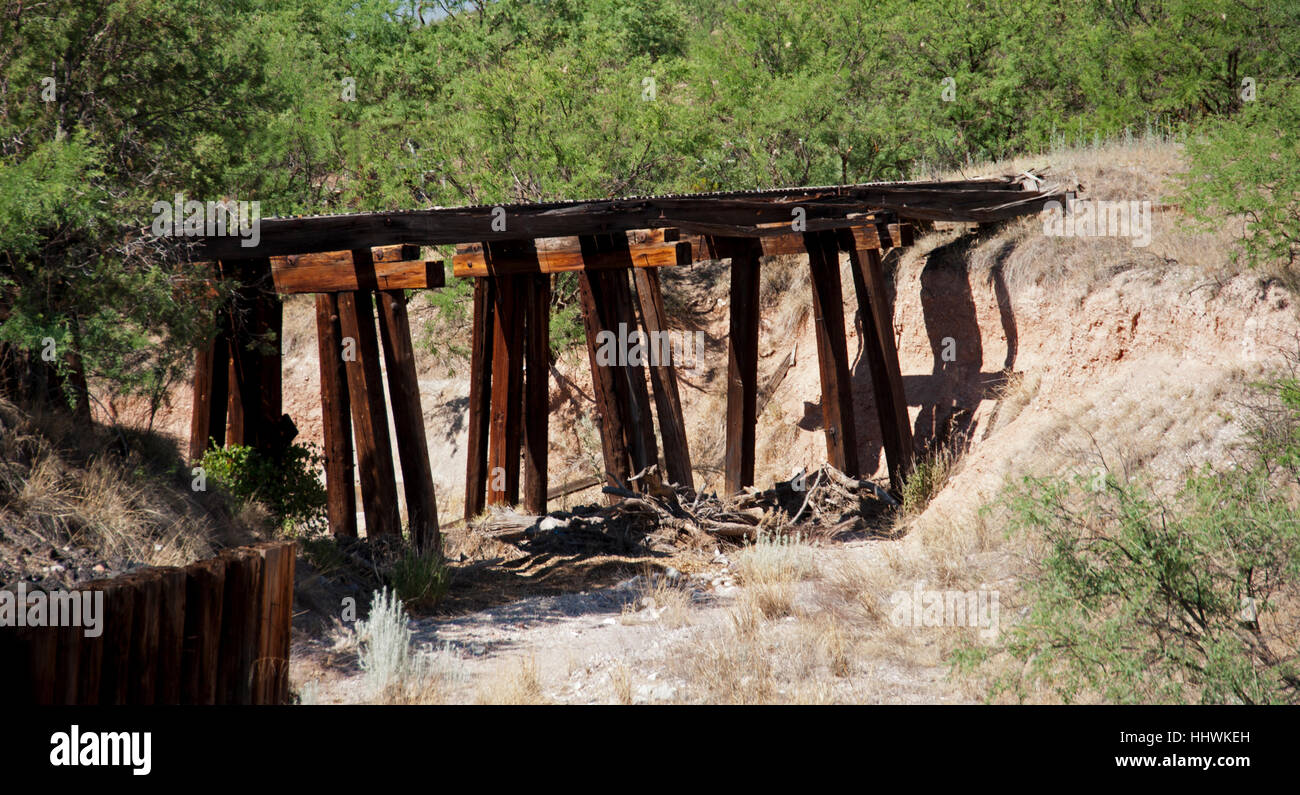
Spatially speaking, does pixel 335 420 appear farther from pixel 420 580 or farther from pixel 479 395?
pixel 479 395

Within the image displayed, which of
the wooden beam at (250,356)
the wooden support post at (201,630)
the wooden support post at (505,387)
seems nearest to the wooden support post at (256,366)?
the wooden beam at (250,356)

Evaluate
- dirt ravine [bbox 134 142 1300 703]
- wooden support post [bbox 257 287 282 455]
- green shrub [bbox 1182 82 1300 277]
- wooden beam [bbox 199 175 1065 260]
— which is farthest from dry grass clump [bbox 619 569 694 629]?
green shrub [bbox 1182 82 1300 277]

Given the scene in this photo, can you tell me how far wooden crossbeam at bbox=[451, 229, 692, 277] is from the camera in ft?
34.7

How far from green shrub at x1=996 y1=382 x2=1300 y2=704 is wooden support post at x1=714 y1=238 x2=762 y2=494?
5683 millimetres

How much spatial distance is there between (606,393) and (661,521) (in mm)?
1530

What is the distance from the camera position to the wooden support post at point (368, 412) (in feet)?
30.7

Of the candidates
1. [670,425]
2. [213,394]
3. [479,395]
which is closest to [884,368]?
[670,425]

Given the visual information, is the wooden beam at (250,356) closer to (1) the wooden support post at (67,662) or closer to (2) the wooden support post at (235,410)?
(2) the wooden support post at (235,410)

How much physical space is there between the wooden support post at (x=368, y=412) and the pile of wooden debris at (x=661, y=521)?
1.51 m

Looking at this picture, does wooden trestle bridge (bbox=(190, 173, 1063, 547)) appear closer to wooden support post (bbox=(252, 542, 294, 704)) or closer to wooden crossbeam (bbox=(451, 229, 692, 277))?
wooden crossbeam (bbox=(451, 229, 692, 277))

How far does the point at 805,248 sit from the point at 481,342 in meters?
3.94

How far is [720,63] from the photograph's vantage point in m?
21.3

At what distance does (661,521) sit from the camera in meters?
10.9
